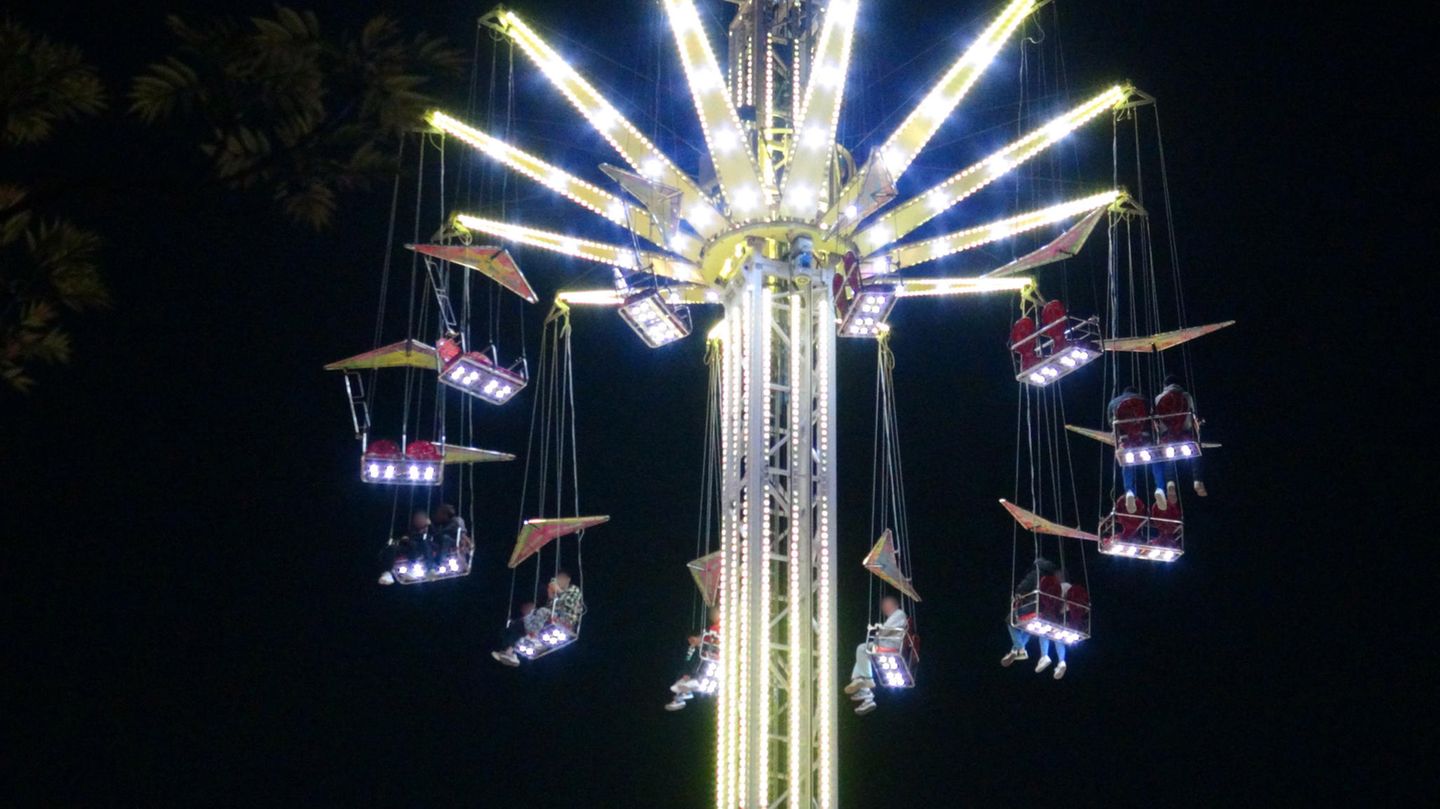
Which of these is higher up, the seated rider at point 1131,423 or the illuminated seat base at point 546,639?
the seated rider at point 1131,423

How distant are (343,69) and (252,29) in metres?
0.26

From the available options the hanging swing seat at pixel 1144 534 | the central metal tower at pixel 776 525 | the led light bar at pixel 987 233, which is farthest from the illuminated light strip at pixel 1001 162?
the hanging swing seat at pixel 1144 534

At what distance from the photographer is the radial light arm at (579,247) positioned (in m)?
14.0

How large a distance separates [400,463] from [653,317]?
8.26 feet

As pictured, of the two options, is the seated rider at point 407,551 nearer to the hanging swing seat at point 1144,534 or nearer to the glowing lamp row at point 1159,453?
the hanging swing seat at point 1144,534

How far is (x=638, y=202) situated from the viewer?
14586 mm

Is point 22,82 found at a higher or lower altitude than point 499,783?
higher

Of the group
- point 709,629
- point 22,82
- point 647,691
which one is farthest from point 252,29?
point 647,691

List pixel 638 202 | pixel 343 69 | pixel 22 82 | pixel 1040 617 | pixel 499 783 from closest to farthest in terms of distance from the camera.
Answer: pixel 22 82 → pixel 343 69 → pixel 1040 617 → pixel 638 202 → pixel 499 783

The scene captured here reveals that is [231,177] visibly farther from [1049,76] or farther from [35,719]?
[1049,76]

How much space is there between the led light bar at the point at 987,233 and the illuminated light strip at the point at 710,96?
156 centimetres

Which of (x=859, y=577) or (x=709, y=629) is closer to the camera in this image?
(x=709, y=629)

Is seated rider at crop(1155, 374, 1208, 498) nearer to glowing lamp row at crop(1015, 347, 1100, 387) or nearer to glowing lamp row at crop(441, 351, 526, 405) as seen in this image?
glowing lamp row at crop(1015, 347, 1100, 387)

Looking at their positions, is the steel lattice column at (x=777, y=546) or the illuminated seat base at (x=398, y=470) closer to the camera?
the steel lattice column at (x=777, y=546)
